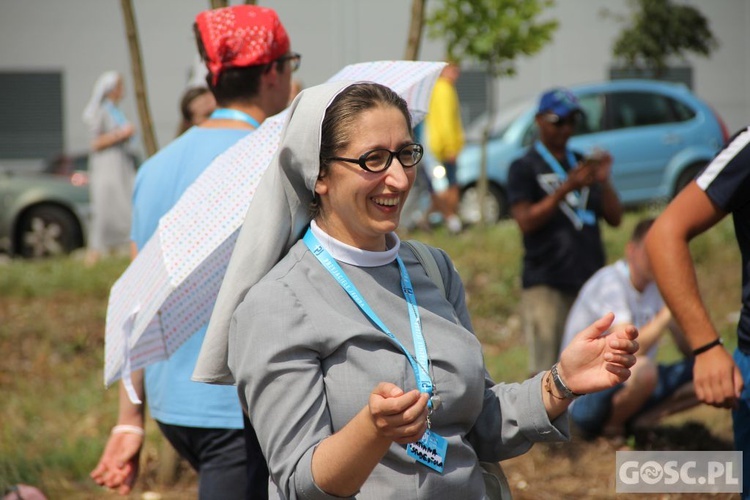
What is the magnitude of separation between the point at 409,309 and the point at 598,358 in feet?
1.44

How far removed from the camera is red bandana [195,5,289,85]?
3195 millimetres

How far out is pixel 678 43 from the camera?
1942 cm

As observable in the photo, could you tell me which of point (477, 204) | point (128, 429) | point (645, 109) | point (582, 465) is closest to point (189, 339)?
point (128, 429)

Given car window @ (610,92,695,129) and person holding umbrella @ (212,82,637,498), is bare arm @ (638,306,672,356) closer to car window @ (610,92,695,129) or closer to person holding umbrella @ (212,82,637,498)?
person holding umbrella @ (212,82,637,498)

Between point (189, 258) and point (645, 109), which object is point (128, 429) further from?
point (645, 109)

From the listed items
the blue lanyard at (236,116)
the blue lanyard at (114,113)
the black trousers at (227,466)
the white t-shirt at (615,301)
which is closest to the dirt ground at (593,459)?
the white t-shirt at (615,301)

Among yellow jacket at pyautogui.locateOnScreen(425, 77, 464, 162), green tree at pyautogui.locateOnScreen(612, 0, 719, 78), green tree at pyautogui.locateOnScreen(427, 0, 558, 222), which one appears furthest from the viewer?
green tree at pyautogui.locateOnScreen(612, 0, 719, 78)

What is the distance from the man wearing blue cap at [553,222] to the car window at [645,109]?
7.17 meters

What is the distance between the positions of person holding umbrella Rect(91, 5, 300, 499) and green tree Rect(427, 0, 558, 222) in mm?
8563

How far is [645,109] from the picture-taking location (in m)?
13.2

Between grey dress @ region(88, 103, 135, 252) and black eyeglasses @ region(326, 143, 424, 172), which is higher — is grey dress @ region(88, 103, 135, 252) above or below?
below

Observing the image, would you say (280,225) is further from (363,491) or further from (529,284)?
(529,284)

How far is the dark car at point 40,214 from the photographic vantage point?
498 inches

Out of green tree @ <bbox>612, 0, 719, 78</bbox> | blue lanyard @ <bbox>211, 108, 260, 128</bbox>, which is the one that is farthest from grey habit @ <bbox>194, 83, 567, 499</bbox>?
green tree @ <bbox>612, 0, 719, 78</bbox>
